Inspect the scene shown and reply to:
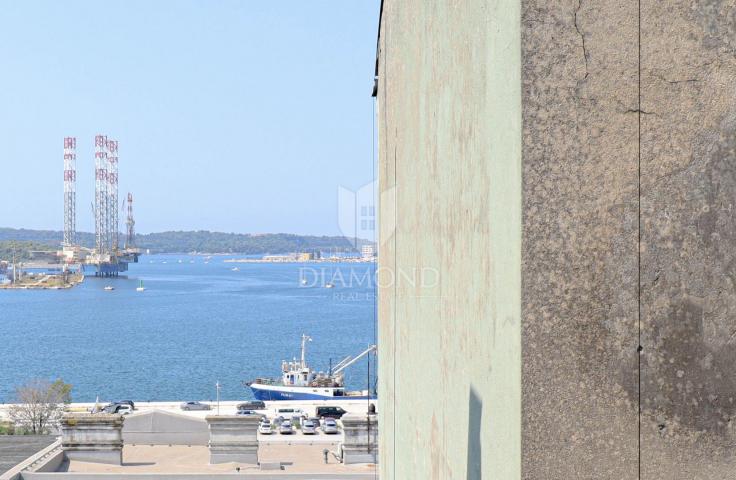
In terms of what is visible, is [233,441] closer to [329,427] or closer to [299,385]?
[329,427]

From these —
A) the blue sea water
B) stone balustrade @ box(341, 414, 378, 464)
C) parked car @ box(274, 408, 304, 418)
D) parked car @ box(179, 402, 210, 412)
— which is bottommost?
the blue sea water

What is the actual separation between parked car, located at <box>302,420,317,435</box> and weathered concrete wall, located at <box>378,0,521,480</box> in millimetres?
25762

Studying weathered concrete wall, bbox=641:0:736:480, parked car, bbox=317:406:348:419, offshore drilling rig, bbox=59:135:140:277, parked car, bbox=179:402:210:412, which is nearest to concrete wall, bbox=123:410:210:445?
weathered concrete wall, bbox=641:0:736:480

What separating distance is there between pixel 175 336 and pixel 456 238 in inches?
3202

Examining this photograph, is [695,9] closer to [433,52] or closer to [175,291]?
[433,52]

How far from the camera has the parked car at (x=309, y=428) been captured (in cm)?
2935

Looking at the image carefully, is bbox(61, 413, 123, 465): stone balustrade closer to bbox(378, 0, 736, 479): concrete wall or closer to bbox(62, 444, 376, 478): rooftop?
bbox(62, 444, 376, 478): rooftop

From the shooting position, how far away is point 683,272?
1.70m

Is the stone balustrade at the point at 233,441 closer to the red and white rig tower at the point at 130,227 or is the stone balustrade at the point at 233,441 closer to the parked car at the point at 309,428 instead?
the parked car at the point at 309,428

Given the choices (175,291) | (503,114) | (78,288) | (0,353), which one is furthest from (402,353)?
(78,288)

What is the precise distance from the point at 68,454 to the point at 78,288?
141 meters

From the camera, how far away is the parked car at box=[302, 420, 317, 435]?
29355 mm

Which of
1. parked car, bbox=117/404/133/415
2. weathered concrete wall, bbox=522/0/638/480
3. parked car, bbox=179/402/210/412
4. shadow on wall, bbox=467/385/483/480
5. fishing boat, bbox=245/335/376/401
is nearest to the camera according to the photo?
weathered concrete wall, bbox=522/0/638/480

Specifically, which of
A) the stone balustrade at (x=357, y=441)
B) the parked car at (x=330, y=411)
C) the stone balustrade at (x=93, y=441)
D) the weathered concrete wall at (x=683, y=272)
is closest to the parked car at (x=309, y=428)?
the parked car at (x=330, y=411)
